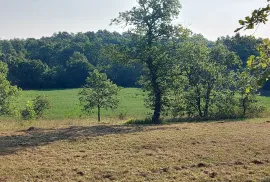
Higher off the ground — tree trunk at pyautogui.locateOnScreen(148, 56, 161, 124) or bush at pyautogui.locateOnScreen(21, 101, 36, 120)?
tree trunk at pyautogui.locateOnScreen(148, 56, 161, 124)

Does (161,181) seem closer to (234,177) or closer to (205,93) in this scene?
(234,177)

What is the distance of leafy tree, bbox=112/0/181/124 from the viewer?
79.4 feet

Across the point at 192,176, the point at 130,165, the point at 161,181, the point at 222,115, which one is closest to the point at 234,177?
the point at 192,176

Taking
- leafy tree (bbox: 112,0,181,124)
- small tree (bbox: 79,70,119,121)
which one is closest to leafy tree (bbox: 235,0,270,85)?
leafy tree (bbox: 112,0,181,124)

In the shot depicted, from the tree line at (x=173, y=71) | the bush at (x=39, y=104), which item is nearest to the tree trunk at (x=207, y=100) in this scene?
the tree line at (x=173, y=71)

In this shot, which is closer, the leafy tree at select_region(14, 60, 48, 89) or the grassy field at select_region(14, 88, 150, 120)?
the grassy field at select_region(14, 88, 150, 120)

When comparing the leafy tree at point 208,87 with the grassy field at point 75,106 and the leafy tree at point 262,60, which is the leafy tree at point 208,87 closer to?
the grassy field at point 75,106

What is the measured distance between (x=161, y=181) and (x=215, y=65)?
87.9 feet

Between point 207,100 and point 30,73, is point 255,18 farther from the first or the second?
point 30,73

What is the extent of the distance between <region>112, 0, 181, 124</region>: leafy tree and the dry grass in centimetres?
770

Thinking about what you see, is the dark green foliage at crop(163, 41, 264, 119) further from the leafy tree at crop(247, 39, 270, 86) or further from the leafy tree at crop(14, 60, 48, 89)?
the leafy tree at crop(14, 60, 48, 89)

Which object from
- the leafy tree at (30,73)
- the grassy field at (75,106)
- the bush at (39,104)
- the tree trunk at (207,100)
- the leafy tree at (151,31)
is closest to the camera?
the leafy tree at (151,31)

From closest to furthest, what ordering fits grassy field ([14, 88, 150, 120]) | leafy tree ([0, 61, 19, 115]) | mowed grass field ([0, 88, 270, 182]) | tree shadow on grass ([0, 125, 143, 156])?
mowed grass field ([0, 88, 270, 182]) < tree shadow on grass ([0, 125, 143, 156]) < leafy tree ([0, 61, 19, 115]) < grassy field ([14, 88, 150, 120])

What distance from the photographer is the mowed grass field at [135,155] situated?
10.2 metres
